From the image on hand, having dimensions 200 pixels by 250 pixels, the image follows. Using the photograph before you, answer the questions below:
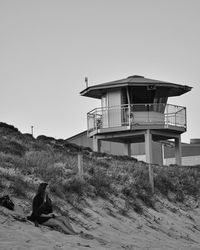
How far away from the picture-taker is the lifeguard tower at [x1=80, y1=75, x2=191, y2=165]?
3959 cm

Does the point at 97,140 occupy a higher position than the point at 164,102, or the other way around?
the point at 164,102

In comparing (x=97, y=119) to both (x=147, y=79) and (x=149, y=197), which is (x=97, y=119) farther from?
(x=149, y=197)

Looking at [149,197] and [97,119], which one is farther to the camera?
[97,119]

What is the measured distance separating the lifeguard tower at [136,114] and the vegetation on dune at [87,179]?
25.9 ft

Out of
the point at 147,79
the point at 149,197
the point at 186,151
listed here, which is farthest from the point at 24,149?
the point at 186,151

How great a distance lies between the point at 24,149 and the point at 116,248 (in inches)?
623

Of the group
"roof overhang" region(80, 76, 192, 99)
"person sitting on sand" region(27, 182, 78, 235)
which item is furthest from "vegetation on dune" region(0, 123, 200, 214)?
"roof overhang" region(80, 76, 192, 99)

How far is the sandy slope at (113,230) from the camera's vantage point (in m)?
12.6

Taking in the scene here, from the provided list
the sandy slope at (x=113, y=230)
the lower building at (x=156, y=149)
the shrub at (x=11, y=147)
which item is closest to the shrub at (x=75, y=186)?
the sandy slope at (x=113, y=230)

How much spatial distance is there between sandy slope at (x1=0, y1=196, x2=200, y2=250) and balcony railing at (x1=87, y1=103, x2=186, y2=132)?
14.5 m

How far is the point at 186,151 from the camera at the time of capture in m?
62.8

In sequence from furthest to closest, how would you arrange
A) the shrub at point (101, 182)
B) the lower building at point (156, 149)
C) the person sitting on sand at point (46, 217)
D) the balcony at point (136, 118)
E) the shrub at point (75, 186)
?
the lower building at point (156, 149) < the balcony at point (136, 118) < the shrub at point (101, 182) < the shrub at point (75, 186) < the person sitting on sand at point (46, 217)

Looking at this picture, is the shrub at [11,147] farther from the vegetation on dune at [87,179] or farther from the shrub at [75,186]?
the shrub at [75,186]

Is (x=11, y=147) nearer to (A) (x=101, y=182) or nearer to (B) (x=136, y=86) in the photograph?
(A) (x=101, y=182)
